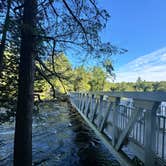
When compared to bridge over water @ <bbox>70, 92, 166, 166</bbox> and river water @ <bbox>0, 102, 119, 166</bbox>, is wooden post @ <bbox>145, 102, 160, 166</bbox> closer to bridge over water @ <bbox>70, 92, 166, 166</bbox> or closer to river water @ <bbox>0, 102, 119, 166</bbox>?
bridge over water @ <bbox>70, 92, 166, 166</bbox>

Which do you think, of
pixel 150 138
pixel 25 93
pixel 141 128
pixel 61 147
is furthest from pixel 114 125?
pixel 61 147

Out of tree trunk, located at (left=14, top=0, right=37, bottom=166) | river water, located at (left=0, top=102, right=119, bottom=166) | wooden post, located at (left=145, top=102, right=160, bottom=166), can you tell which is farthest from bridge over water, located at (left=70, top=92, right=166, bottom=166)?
river water, located at (left=0, top=102, right=119, bottom=166)

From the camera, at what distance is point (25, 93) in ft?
19.8

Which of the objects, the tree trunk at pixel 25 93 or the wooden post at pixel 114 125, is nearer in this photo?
the tree trunk at pixel 25 93

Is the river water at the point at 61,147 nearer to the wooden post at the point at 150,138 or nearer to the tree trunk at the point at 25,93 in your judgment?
the tree trunk at the point at 25,93

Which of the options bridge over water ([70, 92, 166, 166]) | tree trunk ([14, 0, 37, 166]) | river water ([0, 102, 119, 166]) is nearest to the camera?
bridge over water ([70, 92, 166, 166])

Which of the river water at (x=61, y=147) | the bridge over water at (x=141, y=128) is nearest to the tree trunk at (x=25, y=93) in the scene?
the bridge over water at (x=141, y=128)

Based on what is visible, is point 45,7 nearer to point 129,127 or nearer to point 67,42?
point 67,42

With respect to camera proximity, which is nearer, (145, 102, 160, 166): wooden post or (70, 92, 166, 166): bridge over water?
(70, 92, 166, 166): bridge over water

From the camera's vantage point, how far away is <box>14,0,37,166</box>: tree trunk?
603cm

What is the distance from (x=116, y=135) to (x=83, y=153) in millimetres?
4465

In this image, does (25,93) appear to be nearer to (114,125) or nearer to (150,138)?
(114,125)

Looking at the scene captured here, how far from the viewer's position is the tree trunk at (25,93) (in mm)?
6031

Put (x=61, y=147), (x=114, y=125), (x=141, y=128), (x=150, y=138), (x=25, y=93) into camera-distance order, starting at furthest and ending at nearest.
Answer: (x=61, y=147) → (x=114, y=125) → (x=25, y=93) → (x=141, y=128) → (x=150, y=138)
